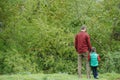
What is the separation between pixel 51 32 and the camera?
1912 centimetres

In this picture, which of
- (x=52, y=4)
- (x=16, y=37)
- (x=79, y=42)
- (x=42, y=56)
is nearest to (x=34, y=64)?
(x=42, y=56)

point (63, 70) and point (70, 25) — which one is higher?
point (70, 25)

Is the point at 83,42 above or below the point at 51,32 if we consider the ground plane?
above

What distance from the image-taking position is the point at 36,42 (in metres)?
19.4

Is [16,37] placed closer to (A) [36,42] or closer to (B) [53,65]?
(A) [36,42]

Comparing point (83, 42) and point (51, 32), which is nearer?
point (83, 42)

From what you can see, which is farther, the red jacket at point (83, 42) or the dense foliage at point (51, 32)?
the dense foliage at point (51, 32)

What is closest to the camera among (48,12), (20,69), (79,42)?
(79,42)

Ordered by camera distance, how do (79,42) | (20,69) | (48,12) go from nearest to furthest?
(79,42) < (20,69) < (48,12)

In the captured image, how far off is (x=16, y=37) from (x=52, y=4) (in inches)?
103

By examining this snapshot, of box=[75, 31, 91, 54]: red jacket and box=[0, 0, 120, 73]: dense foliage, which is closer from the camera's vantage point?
Result: box=[75, 31, 91, 54]: red jacket

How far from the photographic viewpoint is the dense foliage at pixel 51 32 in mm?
19094

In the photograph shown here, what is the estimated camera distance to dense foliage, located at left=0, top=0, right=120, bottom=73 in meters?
19.1

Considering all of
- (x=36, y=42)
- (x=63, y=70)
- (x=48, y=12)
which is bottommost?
(x=63, y=70)
